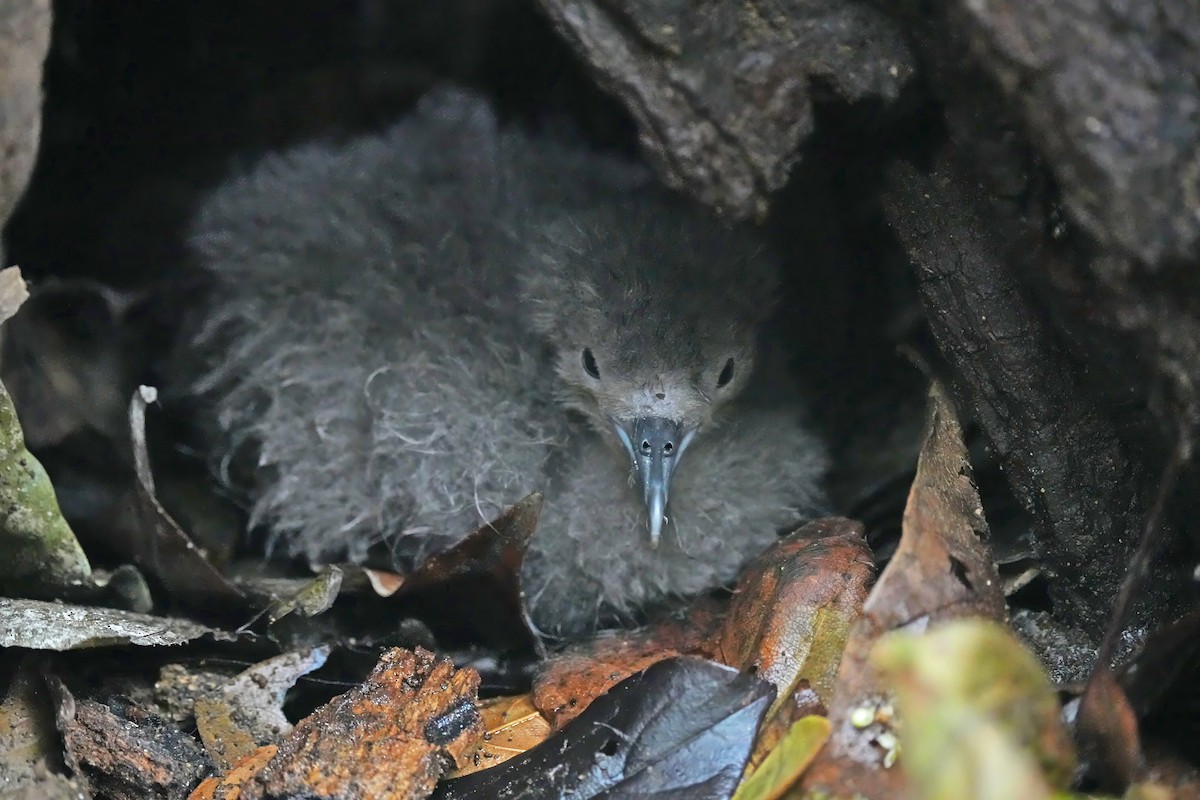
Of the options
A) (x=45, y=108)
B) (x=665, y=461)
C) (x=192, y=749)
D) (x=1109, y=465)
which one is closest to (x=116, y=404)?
(x=45, y=108)

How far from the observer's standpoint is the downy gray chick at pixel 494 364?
2.70 meters

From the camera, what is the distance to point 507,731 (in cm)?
222

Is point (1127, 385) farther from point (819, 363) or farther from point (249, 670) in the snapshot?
point (249, 670)

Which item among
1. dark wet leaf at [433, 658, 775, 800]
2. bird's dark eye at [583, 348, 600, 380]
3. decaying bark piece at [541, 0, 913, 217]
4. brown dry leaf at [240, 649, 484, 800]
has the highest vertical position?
decaying bark piece at [541, 0, 913, 217]

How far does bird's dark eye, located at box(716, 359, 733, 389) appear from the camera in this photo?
2.80 m

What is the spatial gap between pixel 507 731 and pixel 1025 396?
1.23 m

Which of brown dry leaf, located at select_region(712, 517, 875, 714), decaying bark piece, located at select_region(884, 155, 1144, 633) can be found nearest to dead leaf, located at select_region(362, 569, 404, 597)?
brown dry leaf, located at select_region(712, 517, 875, 714)

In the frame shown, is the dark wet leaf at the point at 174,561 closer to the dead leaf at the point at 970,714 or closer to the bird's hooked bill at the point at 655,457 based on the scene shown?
the bird's hooked bill at the point at 655,457

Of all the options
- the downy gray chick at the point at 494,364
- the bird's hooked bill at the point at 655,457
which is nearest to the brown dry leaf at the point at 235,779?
the downy gray chick at the point at 494,364

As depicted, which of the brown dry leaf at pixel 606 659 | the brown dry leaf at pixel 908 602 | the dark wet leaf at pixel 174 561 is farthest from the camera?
the dark wet leaf at pixel 174 561

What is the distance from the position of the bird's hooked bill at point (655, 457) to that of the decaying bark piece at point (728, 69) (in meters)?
0.77

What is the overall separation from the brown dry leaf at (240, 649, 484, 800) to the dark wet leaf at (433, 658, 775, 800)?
90 millimetres

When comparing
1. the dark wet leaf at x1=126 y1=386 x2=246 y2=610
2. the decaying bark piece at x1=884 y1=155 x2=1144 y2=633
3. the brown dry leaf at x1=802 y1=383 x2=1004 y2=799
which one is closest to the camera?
the brown dry leaf at x1=802 y1=383 x2=1004 y2=799

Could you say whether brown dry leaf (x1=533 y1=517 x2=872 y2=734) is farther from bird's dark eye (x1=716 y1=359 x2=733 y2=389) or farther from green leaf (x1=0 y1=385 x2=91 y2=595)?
green leaf (x1=0 y1=385 x2=91 y2=595)
